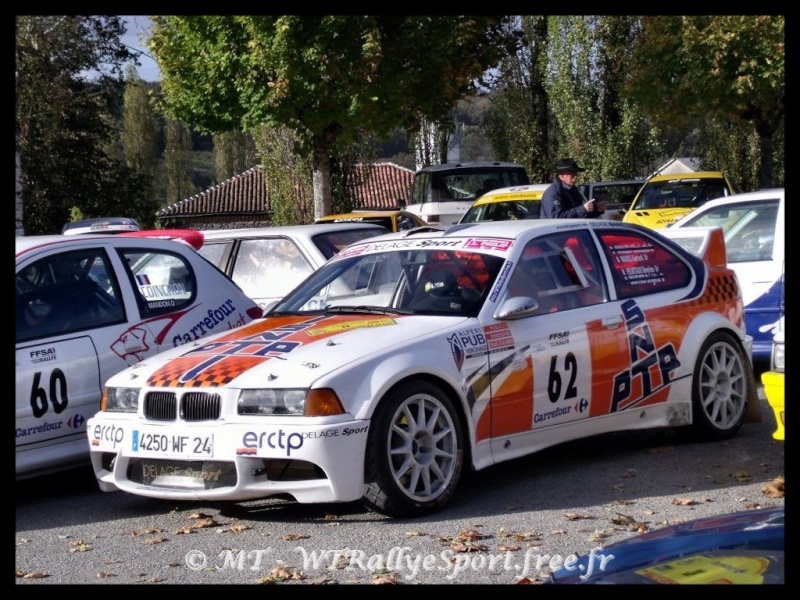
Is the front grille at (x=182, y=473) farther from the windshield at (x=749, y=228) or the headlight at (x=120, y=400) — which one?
the windshield at (x=749, y=228)

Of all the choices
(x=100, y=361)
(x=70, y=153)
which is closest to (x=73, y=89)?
(x=70, y=153)

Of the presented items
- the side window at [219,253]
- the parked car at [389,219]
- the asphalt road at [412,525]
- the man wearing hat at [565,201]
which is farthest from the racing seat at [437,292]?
the parked car at [389,219]

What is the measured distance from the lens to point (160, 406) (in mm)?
6684

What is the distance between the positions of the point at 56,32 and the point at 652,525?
26517 mm

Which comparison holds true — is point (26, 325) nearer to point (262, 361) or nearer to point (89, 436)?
point (89, 436)

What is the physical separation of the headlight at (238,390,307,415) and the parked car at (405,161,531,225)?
17.7 metres

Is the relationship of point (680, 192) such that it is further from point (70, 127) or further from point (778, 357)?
point (70, 127)

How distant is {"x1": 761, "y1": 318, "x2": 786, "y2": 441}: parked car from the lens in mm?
6523

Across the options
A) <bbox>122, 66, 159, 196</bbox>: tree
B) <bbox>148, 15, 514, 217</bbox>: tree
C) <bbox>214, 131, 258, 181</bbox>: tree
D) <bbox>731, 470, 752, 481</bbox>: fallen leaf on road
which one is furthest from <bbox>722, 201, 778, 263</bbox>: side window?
<bbox>214, 131, 258, 181</bbox>: tree

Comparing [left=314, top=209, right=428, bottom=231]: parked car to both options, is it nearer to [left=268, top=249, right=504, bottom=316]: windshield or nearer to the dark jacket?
the dark jacket

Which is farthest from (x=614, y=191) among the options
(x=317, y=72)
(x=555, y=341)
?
(x=555, y=341)

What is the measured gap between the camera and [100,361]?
780 centimetres

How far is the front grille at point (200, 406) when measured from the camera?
A: 21.3 feet

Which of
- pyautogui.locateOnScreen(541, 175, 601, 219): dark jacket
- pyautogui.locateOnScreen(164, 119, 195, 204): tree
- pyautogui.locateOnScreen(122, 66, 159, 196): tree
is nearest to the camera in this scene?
pyautogui.locateOnScreen(541, 175, 601, 219): dark jacket
